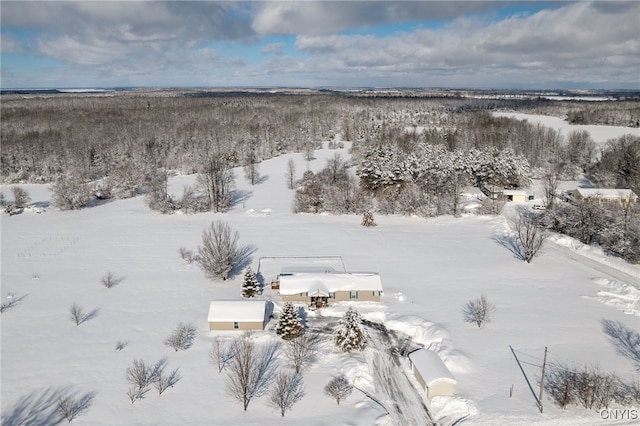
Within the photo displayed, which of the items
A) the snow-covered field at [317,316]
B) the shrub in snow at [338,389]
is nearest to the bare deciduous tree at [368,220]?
the snow-covered field at [317,316]

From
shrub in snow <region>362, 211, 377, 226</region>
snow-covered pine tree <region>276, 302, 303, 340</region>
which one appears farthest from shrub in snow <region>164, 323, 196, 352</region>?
shrub in snow <region>362, 211, 377, 226</region>

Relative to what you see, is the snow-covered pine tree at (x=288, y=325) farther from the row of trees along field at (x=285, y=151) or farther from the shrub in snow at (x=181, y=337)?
the row of trees along field at (x=285, y=151)

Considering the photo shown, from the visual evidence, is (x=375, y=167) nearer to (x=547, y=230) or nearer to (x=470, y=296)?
(x=547, y=230)

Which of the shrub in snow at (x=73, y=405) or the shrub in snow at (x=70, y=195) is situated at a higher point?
the shrub in snow at (x=70, y=195)

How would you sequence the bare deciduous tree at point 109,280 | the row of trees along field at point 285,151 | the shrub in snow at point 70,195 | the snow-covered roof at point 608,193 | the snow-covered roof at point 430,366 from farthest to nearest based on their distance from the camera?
the shrub in snow at point 70,195, the row of trees along field at point 285,151, the snow-covered roof at point 608,193, the bare deciduous tree at point 109,280, the snow-covered roof at point 430,366

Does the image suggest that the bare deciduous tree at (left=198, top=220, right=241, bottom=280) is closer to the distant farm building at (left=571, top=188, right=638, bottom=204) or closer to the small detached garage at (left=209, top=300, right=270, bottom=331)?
the small detached garage at (left=209, top=300, right=270, bottom=331)

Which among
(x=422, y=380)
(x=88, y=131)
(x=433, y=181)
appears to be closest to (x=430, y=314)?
(x=422, y=380)

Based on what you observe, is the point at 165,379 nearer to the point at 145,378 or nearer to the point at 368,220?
the point at 145,378
